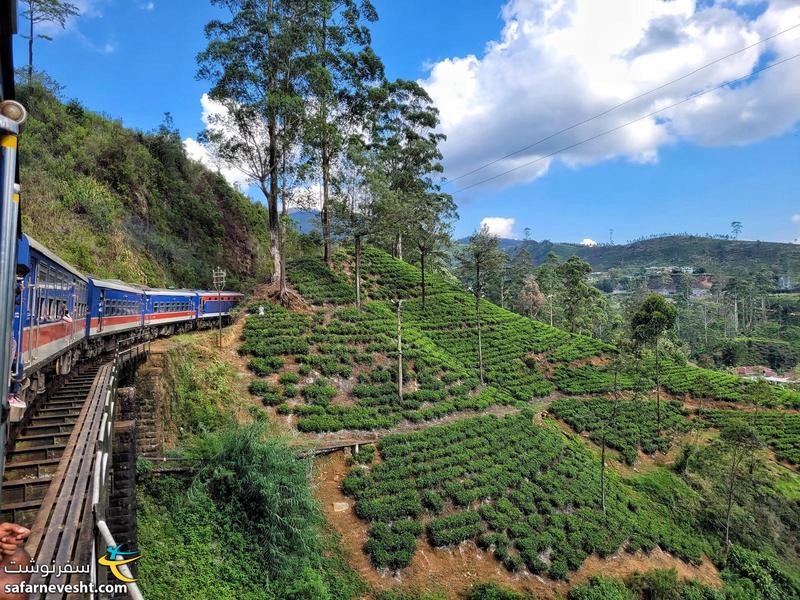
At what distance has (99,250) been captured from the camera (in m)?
22.0

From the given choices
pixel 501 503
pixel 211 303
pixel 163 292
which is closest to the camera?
pixel 501 503

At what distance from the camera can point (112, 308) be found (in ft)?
46.1

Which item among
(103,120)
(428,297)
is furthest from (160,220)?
(428,297)

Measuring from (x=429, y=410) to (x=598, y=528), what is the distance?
8.23 meters

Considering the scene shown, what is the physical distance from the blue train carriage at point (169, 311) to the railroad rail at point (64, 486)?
10515mm

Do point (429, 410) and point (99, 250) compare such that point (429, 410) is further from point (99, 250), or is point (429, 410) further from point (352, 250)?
point (352, 250)

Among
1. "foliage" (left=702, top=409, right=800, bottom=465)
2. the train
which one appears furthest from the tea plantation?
"foliage" (left=702, top=409, right=800, bottom=465)

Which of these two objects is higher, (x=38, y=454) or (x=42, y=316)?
(x=42, y=316)

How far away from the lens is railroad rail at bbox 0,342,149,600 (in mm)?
3191

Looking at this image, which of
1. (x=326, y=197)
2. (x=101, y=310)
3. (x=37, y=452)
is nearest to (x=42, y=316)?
(x=37, y=452)

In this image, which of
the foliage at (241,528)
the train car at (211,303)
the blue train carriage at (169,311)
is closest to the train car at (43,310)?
the foliage at (241,528)

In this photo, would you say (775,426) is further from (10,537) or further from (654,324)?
(10,537)

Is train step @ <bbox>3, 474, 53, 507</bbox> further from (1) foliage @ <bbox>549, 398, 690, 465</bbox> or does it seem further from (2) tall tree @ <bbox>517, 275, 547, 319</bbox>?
(2) tall tree @ <bbox>517, 275, 547, 319</bbox>

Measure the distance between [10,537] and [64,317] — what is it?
786cm
